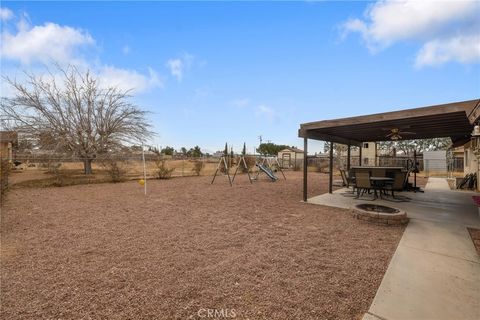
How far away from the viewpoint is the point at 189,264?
9.44ft

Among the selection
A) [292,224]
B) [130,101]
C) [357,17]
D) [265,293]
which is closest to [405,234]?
[292,224]

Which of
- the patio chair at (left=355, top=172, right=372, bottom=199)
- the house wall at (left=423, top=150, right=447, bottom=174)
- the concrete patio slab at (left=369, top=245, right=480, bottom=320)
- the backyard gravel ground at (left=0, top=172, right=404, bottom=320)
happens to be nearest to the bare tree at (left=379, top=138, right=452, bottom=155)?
the house wall at (left=423, top=150, right=447, bottom=174)

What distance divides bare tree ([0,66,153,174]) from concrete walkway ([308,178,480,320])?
13596 mm

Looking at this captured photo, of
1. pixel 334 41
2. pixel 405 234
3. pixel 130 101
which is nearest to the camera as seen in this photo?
pixel 405 234

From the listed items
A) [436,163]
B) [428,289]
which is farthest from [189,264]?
[436,163]

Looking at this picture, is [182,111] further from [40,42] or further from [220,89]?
[40,42]

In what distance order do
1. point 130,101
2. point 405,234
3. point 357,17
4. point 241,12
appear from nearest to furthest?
point 405,234 < point 357,17 < point 241,12 < point 130,101

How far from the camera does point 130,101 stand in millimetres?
14180

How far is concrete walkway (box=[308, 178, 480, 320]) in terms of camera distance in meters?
2.02

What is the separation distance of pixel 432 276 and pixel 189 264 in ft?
9.27

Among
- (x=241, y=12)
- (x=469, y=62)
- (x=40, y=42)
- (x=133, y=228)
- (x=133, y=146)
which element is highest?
(x=241, y=12)

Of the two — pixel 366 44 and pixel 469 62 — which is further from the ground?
pixel 366 44

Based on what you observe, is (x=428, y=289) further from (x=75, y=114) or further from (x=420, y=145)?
(x=420, y=145)

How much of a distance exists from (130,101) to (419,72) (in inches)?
580
